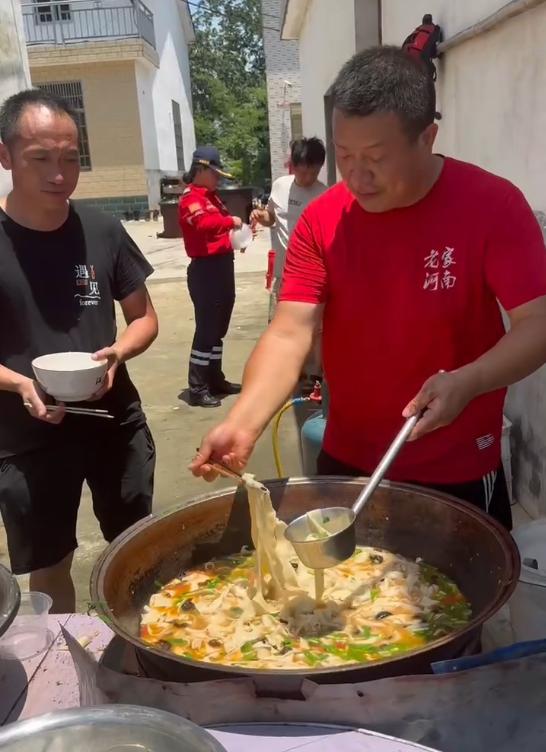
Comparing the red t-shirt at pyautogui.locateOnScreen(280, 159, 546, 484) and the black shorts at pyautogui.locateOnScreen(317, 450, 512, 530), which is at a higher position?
the red t-shirt at pyautogui.locateOnScreen(280, 159, 546, 484)

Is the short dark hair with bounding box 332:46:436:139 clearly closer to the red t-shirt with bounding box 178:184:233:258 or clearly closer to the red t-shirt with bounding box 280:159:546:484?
the red t-shirt with bounding box 280:159:546:484

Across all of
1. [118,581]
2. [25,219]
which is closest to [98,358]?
[25,219]

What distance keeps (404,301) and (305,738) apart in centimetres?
106

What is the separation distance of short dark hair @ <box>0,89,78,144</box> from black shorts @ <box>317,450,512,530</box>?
4.61 ft

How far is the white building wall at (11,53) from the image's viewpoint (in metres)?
6.37

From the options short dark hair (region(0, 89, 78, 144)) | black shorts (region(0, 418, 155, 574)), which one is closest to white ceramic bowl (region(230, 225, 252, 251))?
black shorts (region(0, 418, 155, 574))

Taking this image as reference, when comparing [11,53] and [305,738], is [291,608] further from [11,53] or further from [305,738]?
[11,53]

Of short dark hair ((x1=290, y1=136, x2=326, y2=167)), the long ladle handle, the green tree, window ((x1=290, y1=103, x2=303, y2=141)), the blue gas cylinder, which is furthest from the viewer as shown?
the green tree

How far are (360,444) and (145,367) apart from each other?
19.1 ft

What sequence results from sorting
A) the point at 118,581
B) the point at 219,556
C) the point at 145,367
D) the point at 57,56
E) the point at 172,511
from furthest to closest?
1. the point at 57,56
2. the point at 145,367
3. the point at 219,556
4. the point at 172,511
5. the point at 118,581

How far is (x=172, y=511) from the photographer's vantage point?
1777mm

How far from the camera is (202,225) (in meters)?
6.07

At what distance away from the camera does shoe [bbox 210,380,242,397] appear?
6.59m

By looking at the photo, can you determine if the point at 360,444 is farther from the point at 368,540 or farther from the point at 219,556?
the point at 219,556
